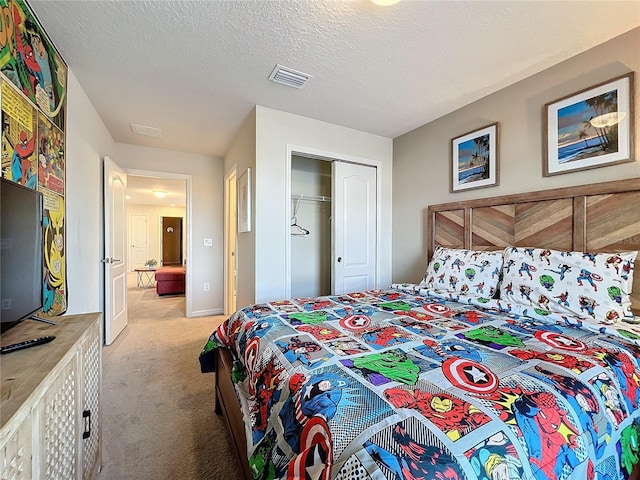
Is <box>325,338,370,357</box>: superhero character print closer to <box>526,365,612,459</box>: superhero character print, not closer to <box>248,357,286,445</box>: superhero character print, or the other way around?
<box>248,357,286,445</box>: superhero character print

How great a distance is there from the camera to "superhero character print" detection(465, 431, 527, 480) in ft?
2.04

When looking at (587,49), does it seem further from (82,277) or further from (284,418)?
(82,277)

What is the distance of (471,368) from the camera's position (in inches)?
38.6

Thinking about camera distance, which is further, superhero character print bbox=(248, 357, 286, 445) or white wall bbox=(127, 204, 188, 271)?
white wall bbox=(127, 204, 188, 271)

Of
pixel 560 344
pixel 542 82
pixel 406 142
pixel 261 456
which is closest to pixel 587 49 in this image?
pixel 542 82

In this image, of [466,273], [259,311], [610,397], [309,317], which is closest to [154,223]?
[259,311]

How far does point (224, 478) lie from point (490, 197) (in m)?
2.73

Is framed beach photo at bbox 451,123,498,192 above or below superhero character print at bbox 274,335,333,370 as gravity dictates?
above

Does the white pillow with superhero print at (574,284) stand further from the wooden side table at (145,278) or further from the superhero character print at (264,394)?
the wooden side table at (145,278)

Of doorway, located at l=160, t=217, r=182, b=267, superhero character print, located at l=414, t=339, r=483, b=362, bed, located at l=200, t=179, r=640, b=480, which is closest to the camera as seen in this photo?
bed, located at l=200, t=179, r=640, b=480

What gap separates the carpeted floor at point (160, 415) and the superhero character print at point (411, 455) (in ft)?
3.94

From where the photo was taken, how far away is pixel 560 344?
1.21 metres

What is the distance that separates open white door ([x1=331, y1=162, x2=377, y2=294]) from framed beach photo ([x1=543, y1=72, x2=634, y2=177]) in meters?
1.73

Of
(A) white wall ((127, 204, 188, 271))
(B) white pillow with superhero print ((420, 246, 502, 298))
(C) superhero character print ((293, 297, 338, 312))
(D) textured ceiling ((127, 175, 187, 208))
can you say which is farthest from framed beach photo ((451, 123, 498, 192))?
(A) white wall ((127, 204, 188, 271))
